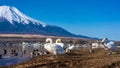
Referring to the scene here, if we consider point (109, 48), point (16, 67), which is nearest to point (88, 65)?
point (16, 67)

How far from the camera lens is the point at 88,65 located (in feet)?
68.3

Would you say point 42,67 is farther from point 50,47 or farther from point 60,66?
point 50,47

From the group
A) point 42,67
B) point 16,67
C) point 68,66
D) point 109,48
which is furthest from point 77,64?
point 109,48

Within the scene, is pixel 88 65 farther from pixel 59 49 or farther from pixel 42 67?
pixel 59 49

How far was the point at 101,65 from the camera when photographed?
20375mm

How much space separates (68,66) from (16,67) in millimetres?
2935

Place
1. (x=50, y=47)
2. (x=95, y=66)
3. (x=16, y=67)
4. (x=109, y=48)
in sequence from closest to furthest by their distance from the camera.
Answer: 1. (x=95, y=66)
2. (x=16, y=67)
3. (x=50, y=47)
4. (x=109, y=48)

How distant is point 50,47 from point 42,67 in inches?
469

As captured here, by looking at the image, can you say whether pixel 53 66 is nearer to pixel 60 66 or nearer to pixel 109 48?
pixel 60 66

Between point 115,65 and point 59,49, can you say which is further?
point 59,49

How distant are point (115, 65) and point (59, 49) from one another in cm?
1274

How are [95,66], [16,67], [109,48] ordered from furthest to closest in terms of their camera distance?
[109,48] → [16,67] → [95,66]

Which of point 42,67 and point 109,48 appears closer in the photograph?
point 42,67

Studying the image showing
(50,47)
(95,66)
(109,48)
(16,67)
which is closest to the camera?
(95,66)
